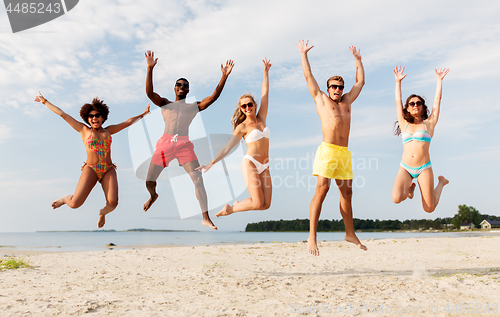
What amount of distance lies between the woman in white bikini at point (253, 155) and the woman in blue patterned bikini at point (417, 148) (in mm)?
3305

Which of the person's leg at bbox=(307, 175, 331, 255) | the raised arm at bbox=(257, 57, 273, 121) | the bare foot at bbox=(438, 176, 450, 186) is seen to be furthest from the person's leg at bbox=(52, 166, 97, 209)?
the bare foot at bbox=(438, 176, 450, 186)

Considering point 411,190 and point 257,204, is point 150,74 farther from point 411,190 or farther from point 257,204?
point 411,190

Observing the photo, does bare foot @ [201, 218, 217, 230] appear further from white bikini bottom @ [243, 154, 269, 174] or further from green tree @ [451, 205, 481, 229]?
green tree @ [451, 205, 481, 229]

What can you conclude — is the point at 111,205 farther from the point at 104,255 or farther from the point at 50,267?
the point at 104,255

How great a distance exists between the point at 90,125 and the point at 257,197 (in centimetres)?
443

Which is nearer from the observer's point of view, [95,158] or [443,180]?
[95,158]

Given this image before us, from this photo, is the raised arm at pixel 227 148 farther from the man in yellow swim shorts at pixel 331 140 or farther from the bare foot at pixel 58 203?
the bare foot at pixel 58 203

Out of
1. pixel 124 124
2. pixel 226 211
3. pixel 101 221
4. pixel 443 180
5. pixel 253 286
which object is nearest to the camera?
pixel 226 211

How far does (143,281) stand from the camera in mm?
12750

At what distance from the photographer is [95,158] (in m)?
8.37

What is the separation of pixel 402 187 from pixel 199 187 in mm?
4985

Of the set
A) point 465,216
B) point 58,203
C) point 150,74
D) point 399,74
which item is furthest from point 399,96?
point 465,216

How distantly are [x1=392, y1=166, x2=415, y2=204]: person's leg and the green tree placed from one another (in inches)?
2928

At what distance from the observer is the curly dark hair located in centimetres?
852
